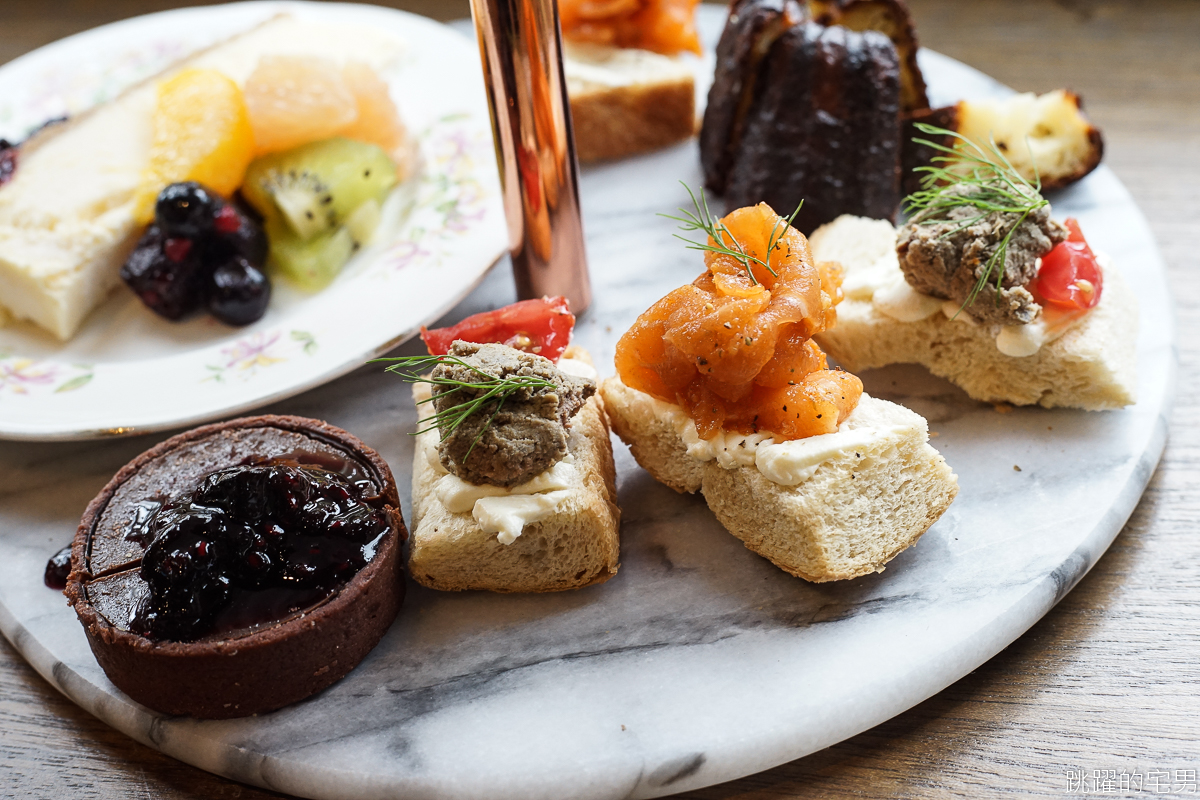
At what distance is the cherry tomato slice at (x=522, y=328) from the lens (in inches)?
95.3

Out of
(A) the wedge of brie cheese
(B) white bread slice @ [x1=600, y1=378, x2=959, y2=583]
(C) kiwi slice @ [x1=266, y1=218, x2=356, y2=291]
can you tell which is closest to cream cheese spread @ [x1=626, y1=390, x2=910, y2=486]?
(B) white bread slice @ [x1=600, y1=378, x2=959, y2=583]

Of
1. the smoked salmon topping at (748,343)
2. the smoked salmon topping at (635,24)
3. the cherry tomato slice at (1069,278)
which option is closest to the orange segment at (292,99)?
the smoked salmon topping at (635,24)

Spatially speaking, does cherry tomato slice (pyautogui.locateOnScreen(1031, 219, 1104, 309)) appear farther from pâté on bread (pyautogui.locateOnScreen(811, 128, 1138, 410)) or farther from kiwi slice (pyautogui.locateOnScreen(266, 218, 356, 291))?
kiwi slice (pyautogui.locateOnScreen(266, 218, 356, 291))

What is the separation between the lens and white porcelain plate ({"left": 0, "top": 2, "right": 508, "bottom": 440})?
2688mm

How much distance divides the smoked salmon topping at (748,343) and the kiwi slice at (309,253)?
55.6 inches

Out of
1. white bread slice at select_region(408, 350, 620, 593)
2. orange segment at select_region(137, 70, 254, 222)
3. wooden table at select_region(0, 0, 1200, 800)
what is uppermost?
orange segment at select_region(137, 70, 254, 222)

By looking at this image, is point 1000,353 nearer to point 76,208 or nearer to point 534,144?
point 534,144

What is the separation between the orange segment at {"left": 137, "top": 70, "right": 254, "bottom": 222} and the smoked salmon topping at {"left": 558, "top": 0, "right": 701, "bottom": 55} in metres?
1.42

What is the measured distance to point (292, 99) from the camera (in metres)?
3.29

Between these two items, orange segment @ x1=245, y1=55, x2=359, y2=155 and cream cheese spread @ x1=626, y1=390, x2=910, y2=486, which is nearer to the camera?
cream cheese spread @ x1=626, y1=390, x2=910, y2=486

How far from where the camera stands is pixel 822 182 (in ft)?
10.2

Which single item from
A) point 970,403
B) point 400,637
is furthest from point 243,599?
point 970,403

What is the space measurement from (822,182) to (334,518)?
197 cm

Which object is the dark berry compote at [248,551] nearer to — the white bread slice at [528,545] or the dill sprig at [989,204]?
the white bread slice at [528,545]
